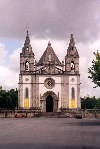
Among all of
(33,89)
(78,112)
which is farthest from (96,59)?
(33,89)

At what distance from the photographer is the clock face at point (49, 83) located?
85125 mm

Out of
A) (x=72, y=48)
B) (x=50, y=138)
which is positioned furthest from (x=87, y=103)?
(x=50, y=138)

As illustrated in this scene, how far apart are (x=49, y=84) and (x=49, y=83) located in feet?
0.75

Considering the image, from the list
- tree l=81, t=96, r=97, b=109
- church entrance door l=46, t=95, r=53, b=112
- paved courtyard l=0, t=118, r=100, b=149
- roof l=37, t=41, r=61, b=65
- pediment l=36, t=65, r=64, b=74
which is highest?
roof l=37, t=41, r=61, b=65

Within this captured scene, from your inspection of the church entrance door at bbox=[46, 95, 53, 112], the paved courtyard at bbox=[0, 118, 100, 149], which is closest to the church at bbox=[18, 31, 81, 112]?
the church entrance door at bbox=[46, 95, 53, 112]

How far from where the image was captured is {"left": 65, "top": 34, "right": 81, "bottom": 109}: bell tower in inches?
3273

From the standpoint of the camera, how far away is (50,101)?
282 feet

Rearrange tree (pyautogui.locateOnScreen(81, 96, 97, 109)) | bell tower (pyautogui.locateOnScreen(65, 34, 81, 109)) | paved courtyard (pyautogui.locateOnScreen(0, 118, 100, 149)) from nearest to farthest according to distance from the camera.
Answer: paved courtyard (pyautogui.locateOnScreen(0, 118, 100, 149)) < bell tower (pyautogui.locateOnScreen(65, 34, 81, 109)) < tree (pyautogui.locateOnScreen(81, 96, 97, 109))

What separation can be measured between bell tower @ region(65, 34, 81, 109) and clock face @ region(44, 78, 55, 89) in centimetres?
360

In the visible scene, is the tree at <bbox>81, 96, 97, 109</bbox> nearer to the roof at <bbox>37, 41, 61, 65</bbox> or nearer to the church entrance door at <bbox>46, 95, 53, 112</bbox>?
the roof at <bbox>37, 41, 61, 65</bbox>

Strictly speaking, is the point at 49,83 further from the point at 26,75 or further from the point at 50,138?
the point at 50,138

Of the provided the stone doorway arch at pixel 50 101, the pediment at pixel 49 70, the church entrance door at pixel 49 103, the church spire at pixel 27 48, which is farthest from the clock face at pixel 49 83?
the church spire at pixel 27 48

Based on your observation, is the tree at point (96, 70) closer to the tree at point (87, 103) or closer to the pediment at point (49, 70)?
the pediment at point (49, 70)

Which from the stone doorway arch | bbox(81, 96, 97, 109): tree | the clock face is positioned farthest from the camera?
bbox(81, 96, 97, 109): tree
